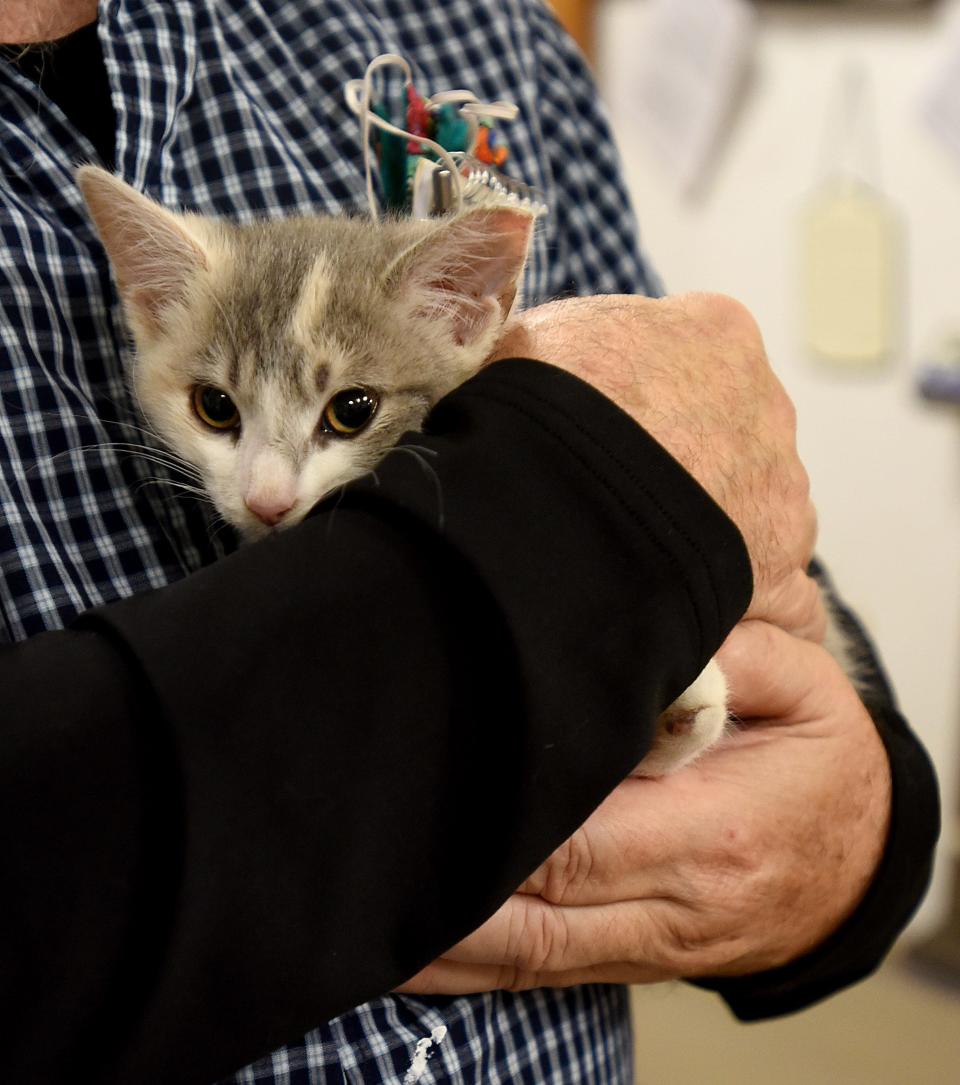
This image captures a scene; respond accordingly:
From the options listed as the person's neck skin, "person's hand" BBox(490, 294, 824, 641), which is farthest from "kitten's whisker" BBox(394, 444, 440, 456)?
the person's neck skin

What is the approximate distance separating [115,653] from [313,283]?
1.36 ft

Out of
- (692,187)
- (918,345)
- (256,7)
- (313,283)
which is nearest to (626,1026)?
(313,283)

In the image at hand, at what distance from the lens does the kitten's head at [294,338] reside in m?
0.81

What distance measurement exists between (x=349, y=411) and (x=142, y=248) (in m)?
0.19

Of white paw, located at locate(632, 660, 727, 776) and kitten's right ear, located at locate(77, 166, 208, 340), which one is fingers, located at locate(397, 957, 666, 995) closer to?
white paw, located at locate(632, 660, 727, 776)

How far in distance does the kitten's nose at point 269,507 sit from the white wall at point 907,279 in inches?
67.8

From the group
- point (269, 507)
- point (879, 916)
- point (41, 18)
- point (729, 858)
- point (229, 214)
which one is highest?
point (41, 18)

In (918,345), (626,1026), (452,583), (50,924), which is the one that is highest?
(452,583)

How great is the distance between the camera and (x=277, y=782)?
52 cm

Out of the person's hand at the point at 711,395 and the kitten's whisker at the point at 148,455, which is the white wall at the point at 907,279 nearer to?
the person's hand at the point at 711,395

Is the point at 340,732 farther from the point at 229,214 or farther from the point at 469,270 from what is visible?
the point at 229,214

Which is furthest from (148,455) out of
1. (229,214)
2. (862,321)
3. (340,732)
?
(862,321)

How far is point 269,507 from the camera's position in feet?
2.59

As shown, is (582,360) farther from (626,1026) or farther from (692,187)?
(692,187)
